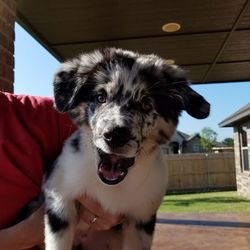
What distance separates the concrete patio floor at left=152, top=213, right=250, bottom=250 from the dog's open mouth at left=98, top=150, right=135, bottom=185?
2.08 m

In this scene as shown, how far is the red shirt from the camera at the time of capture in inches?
88.7

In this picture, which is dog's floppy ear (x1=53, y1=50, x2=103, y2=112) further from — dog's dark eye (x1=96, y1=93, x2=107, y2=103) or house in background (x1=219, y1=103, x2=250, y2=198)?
house in background (x1=219, y1=103, x2=250, y2=198)

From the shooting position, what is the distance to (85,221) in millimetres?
2219

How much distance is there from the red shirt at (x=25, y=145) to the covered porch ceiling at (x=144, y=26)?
4.52 meters

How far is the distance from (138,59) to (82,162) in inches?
20.7

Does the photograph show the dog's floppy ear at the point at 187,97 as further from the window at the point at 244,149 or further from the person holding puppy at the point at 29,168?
the window at the point at 244,149

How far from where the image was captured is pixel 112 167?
2.00 m

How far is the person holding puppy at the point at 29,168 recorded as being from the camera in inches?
86.4

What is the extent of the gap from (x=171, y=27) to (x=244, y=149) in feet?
49.2

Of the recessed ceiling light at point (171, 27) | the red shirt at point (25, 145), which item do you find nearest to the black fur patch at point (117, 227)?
the red shirt at point (25, 145)

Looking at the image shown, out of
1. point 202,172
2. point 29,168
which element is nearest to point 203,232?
point 29,168

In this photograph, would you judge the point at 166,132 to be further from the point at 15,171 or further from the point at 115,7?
the point at 115,7

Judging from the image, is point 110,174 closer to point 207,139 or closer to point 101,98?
point 101,98

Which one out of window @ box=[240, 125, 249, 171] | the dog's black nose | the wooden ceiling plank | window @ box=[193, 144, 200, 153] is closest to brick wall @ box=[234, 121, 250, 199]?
window @ box=[240, 125, 249, 171]
